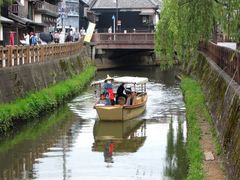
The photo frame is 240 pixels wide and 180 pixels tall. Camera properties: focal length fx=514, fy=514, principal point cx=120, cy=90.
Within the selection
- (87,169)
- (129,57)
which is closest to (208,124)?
(87,169)

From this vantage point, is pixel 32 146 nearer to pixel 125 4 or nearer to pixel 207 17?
pixel 207 17

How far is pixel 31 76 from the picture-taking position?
92.2 feet

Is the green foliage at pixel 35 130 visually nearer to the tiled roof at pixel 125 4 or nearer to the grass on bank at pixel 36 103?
the grass on bank at pixel 36 103

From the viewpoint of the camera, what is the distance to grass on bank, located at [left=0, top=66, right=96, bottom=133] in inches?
839

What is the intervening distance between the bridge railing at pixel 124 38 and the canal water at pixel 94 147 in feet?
86.9

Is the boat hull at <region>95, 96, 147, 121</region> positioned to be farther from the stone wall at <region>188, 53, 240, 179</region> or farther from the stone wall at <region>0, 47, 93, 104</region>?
the stone wall at <region>188, 53, 240, 179</region>

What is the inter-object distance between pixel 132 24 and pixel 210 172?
216 ft

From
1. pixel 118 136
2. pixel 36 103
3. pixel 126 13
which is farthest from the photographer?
pixel 126 13

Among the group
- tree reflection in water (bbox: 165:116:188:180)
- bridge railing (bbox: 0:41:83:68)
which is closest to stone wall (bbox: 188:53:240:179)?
tree reflection in water (bbox: 165:116:188:180)

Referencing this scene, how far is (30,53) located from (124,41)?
28.3m

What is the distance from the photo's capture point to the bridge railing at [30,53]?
80.7 ft

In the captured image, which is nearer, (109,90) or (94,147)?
(94,147)

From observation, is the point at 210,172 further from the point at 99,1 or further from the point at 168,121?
the point at 99,1

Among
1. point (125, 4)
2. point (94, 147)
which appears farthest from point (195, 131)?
point (125, 4)
